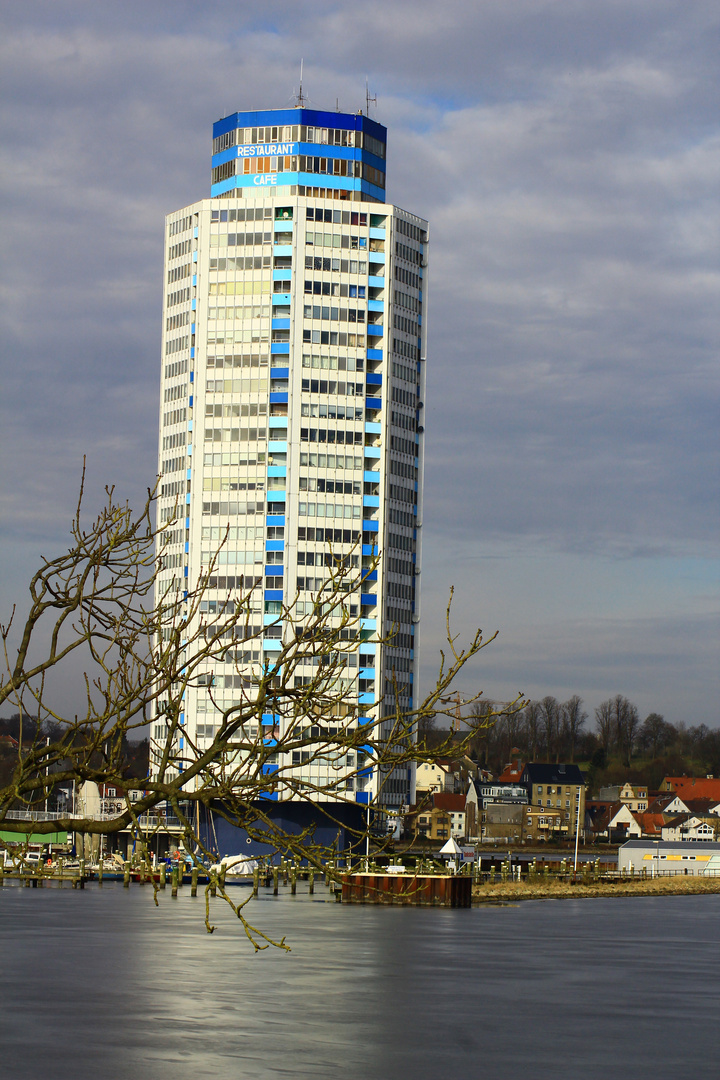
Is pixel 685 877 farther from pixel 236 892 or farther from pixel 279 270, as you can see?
pixel 279 270

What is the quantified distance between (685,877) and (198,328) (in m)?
102

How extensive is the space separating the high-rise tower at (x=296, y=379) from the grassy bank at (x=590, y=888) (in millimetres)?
20243

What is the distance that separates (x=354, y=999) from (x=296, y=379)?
382 ft

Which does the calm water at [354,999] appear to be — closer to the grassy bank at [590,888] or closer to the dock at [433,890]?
the dock at [433,890]

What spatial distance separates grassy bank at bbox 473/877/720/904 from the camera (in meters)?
153

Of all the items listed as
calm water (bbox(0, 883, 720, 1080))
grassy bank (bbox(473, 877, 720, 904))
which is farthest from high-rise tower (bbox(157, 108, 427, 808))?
calm water (bbox(0, 883, 720, 1080))

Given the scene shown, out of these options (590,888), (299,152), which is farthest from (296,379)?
(590,888)

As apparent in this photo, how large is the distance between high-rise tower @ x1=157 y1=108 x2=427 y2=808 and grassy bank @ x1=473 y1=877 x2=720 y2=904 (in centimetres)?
2024

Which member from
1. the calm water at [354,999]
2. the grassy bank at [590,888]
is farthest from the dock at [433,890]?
the calm water at [354,999]

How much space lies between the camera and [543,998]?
228ft

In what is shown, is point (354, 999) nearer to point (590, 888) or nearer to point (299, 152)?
A: point (590, 888)

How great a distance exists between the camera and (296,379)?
174750 millimetres

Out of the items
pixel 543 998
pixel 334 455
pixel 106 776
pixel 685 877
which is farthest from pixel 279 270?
pixel 106 776

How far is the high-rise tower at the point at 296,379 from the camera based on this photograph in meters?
173
